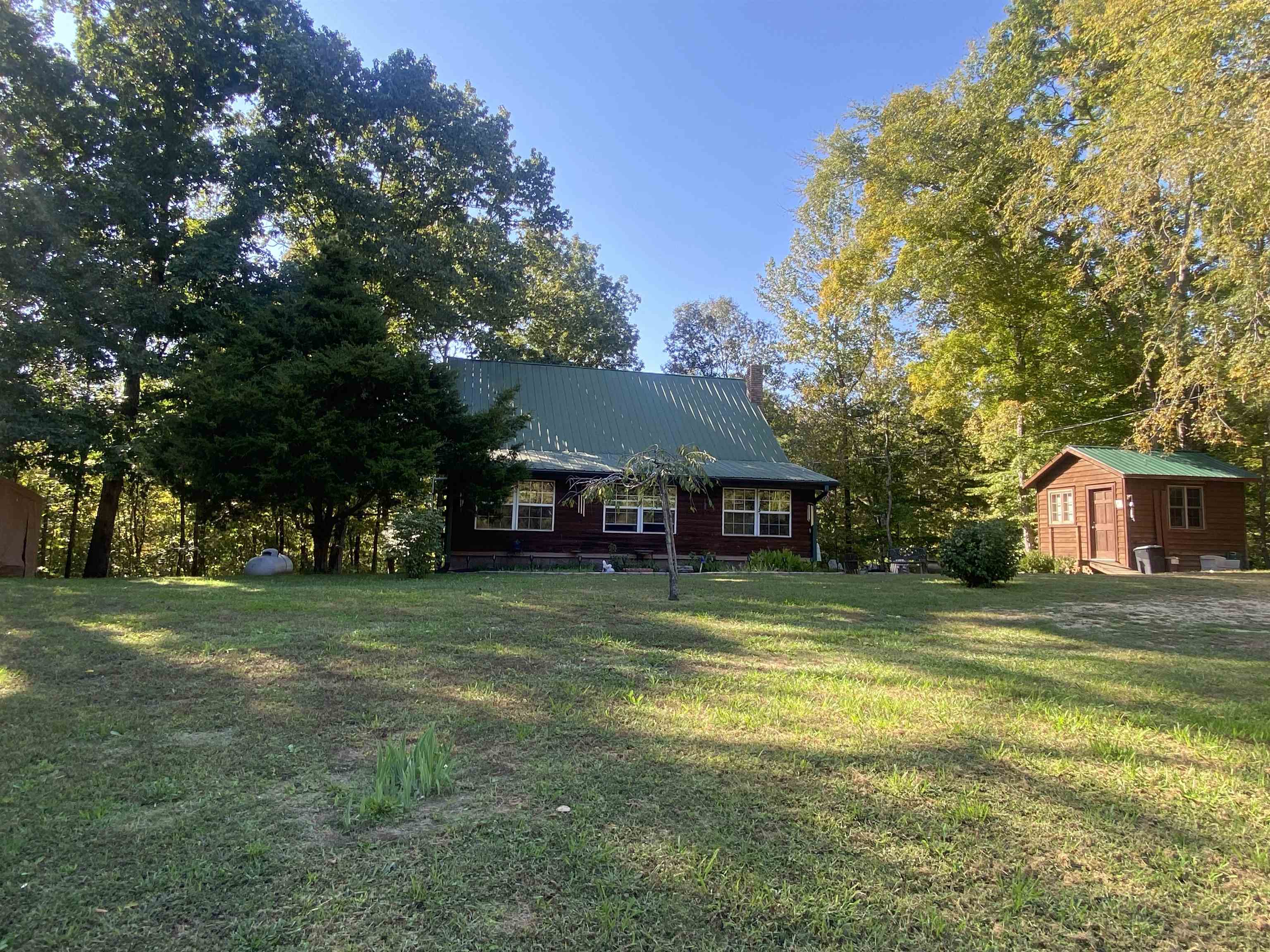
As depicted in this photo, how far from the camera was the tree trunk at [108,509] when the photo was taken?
1738cm

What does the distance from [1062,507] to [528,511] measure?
54.6ft

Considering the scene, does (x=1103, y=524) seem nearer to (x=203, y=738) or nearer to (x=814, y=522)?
(x=814, y=522)

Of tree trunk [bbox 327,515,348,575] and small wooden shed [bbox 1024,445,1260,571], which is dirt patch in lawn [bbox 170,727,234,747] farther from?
small wooden shed [bbox 1024,445,1260,571]

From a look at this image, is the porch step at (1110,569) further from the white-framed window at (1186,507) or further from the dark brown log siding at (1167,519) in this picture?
the white-framed window at (1186,507)

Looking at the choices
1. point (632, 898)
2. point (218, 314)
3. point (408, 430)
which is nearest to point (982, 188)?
point (408, 430)

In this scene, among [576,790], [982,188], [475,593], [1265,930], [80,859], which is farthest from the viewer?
[982,188]

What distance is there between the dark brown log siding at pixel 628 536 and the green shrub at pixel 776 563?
124cm

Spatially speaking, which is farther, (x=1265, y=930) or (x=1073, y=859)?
(x=1073, y=859)

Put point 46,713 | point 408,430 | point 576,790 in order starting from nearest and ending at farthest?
point 576,790, point 46,713, point 408,430

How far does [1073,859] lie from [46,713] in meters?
5.29

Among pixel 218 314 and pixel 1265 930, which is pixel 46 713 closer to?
pixel 1265 930

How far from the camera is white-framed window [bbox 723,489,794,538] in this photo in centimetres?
1959

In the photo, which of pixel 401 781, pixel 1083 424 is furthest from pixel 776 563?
pixel 401 781

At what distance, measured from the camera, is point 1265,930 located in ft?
6.88
